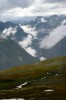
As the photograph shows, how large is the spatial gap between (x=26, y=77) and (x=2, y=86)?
22498 mm

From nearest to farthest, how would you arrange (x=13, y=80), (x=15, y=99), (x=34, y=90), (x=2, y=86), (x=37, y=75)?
1. (x=15, y=99)
2. (x=34, y=90)
3. (x=2, y=86)
4. (x=13, y=80)
5. (x=37, y=75)

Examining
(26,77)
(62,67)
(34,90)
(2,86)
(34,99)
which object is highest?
(62,67)

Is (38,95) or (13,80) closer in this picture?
(38,95)

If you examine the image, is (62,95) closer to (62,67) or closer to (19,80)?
(19,80)

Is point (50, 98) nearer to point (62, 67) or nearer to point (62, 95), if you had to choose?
point (62, 95)

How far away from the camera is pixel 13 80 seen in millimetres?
120625

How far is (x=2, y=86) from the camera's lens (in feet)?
351

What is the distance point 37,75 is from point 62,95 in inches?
2418

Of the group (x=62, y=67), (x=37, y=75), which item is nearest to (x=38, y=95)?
(x=37, y=75)

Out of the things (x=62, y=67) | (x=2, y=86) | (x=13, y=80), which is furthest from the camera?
(x=62, y=67)

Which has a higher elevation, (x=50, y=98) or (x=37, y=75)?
(x=37, y=75)

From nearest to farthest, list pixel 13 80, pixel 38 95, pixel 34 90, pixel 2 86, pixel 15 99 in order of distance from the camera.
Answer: pixel 15 99 < pixel 38 95 < pixel 34 90 < pixel 2 86 < pixel 13 80

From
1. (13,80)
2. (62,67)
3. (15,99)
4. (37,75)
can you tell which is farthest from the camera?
(62,67)

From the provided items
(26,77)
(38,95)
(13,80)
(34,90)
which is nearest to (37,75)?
(26,77)
